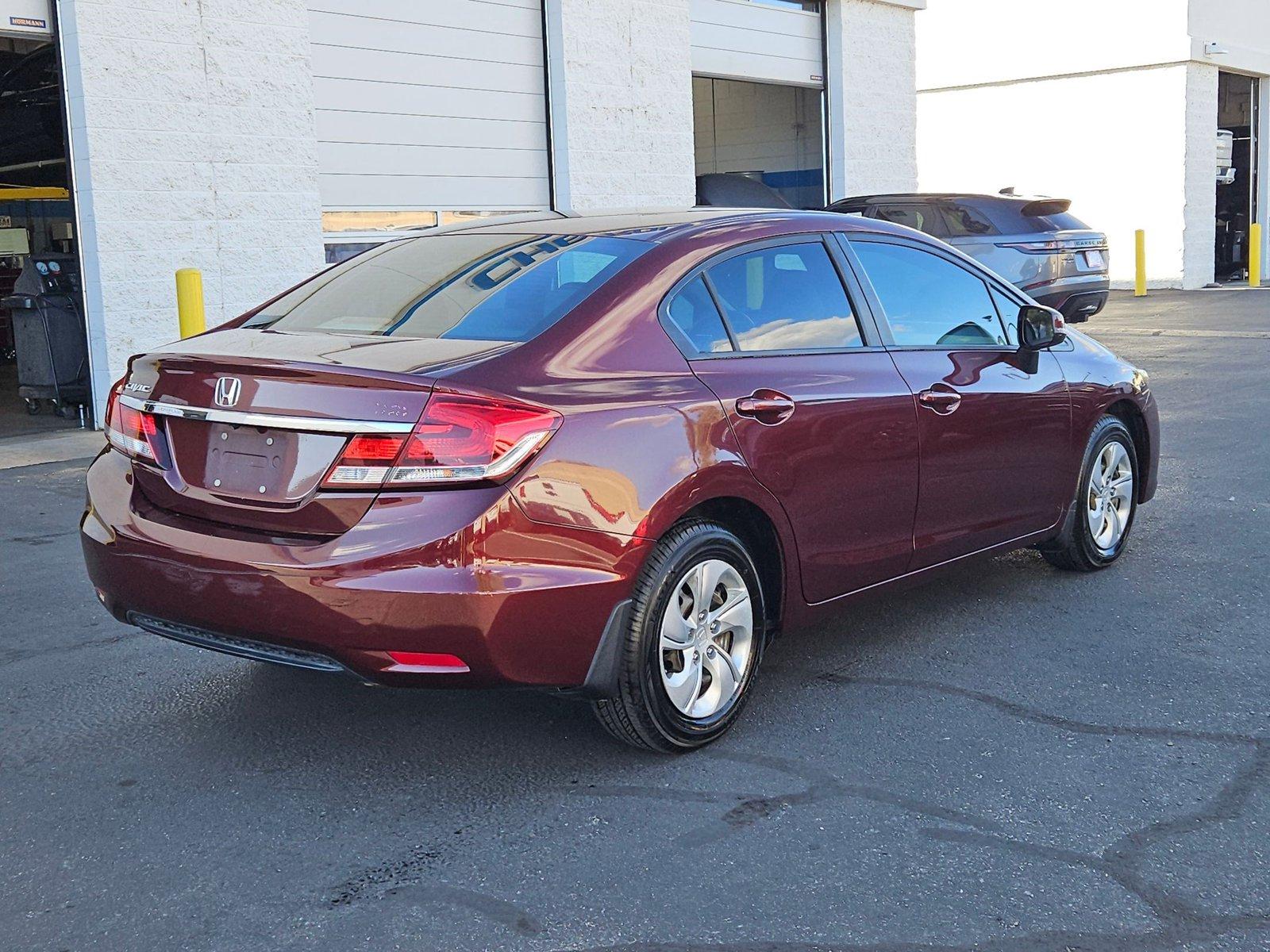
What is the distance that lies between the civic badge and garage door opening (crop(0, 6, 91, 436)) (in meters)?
7.48

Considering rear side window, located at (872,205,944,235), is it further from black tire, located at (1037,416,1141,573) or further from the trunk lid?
the trunk lid

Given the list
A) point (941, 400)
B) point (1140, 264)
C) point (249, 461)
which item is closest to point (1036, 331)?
point (941, 400)

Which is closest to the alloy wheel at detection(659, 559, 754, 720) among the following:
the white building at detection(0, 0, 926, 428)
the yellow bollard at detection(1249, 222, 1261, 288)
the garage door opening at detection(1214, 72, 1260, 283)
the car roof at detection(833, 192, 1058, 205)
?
the white building at detection(0, 0, 926, 428)


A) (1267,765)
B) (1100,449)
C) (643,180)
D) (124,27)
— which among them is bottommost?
(1267,765)

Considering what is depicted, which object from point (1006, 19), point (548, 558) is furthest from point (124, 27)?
point (1006, 19)

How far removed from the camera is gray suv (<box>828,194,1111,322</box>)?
14703mm

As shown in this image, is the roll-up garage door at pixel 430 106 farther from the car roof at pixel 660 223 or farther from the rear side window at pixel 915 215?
the car roof at pixel 660 223

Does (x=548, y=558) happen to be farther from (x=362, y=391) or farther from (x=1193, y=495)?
(x=1193, y=495)

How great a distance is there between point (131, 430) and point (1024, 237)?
12059mm

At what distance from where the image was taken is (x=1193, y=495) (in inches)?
313

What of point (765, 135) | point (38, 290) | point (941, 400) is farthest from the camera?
point (765, 135)

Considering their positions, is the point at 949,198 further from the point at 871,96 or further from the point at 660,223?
the point at 660,223

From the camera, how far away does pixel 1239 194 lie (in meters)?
29.5

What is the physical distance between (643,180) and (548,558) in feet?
38.7
